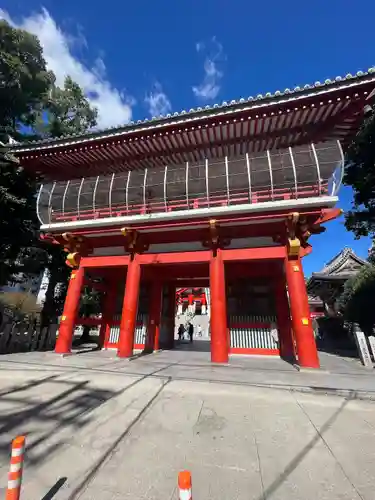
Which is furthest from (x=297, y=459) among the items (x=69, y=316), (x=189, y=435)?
(x=69, y=316)

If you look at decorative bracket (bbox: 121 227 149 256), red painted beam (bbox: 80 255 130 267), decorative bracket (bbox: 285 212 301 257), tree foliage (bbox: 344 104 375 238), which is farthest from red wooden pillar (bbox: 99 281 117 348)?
tree foliage (bbox: 344 104 375 238)

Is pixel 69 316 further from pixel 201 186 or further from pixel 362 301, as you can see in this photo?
pixel 362 301

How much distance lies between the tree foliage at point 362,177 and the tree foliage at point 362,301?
12.5 feet

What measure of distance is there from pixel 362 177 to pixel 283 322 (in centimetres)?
876

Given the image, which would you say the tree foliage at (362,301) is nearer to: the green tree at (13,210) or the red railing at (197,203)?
the red railing at (197,203)

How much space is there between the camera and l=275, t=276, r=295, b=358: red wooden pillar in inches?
457

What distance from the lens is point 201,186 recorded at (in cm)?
1055

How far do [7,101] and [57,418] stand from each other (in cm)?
1987

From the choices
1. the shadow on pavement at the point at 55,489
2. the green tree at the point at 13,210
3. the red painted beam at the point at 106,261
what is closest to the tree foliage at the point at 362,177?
the red painted beam at the point at 106,261

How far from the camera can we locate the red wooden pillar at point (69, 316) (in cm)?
1066

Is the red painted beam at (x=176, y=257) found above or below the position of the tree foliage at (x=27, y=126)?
below

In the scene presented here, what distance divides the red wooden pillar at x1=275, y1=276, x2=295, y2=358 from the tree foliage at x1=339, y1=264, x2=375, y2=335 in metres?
7.03

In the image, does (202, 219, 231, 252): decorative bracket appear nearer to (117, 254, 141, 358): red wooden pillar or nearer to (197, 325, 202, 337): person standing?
(117, 254, 141, 358): red wooden pillar

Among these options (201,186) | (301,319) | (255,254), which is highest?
(201,186)
